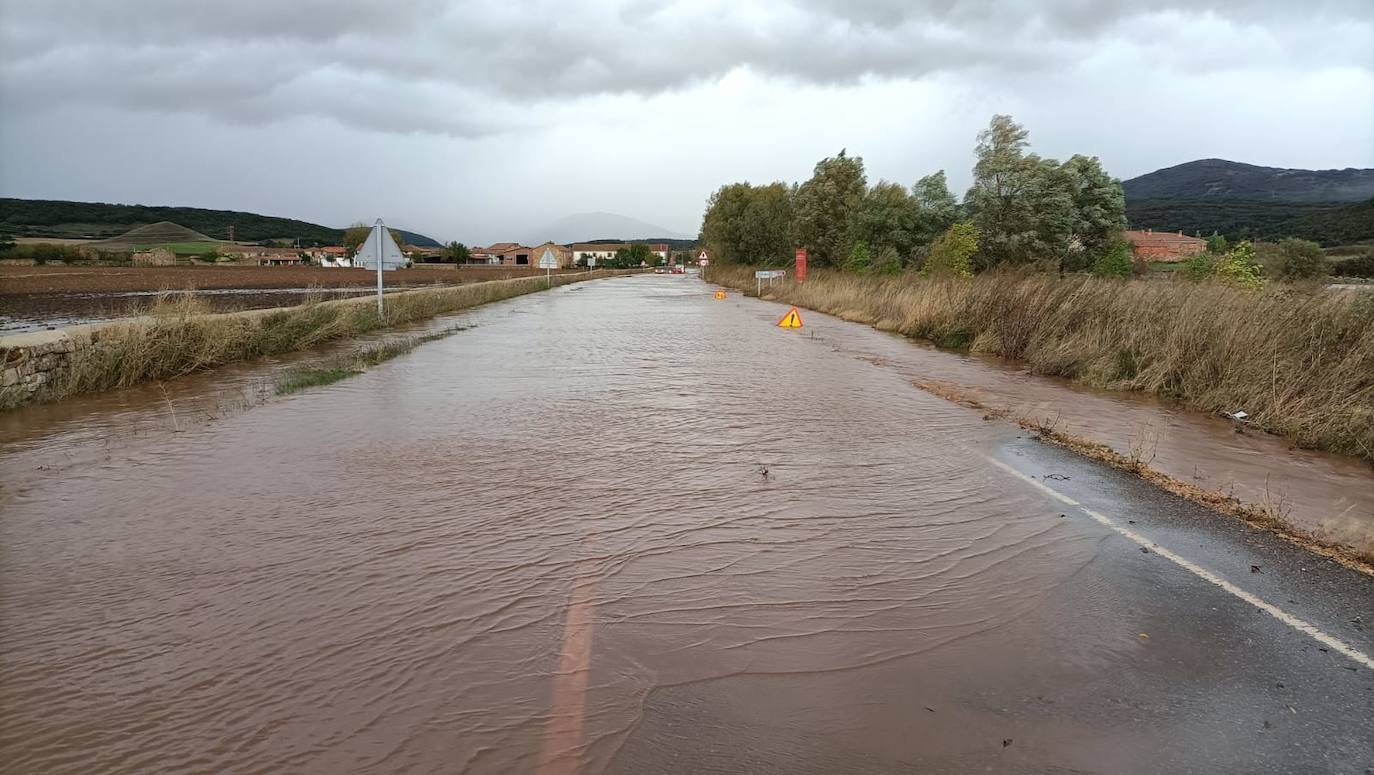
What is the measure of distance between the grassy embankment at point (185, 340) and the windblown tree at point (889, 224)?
111 ft

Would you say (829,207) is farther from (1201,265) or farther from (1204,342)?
(1204,342)

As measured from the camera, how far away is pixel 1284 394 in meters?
10.1

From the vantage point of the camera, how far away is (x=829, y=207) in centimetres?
5700

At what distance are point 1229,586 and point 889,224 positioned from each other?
151 ft

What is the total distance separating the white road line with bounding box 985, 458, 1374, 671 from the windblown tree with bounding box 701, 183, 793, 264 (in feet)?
185

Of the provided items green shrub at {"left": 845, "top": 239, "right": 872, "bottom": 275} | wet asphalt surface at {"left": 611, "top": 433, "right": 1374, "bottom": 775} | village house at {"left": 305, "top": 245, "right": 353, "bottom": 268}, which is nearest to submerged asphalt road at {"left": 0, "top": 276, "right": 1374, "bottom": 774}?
wet asphalt surface at {"left": 611, "top": 433, "right": 1374, "bottom": 775}

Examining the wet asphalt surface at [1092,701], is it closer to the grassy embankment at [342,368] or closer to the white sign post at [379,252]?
the grassy embankment at [342,368]

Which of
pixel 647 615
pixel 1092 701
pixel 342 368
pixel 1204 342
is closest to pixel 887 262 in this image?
pixel 1204 342

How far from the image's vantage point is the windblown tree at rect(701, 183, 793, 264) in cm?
6831

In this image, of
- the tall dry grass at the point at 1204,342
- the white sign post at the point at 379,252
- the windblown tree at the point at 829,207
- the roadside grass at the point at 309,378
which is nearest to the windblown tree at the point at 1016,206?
the windblown tree at the point at 829,207

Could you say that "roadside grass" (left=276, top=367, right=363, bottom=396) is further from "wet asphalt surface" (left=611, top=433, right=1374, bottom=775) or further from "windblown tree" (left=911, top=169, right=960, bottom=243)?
"windblown tree" (left=911, top=169, right=960, bottom=243)

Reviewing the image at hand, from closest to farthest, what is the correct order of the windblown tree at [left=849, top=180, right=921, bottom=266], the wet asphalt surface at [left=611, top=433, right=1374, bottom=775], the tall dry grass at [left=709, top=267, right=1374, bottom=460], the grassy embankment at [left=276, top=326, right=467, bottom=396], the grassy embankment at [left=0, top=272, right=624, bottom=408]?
the wet asphalt surface at [left=611, top=433, right=1374, bottom=775]
the tall dry grass at [left=709, top=267, right=1374, bottom=460]
the grassy embankment at [left=0, top=272, right=624, bottom=408]
the grassy embankment at [left=276, top=326, right=467, bottom=396]
the windblown tree at [left=849, top=180, right=921, bottom=266]

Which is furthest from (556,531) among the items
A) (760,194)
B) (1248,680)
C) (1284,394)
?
(760,194)

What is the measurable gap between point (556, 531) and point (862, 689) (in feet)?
8.75
